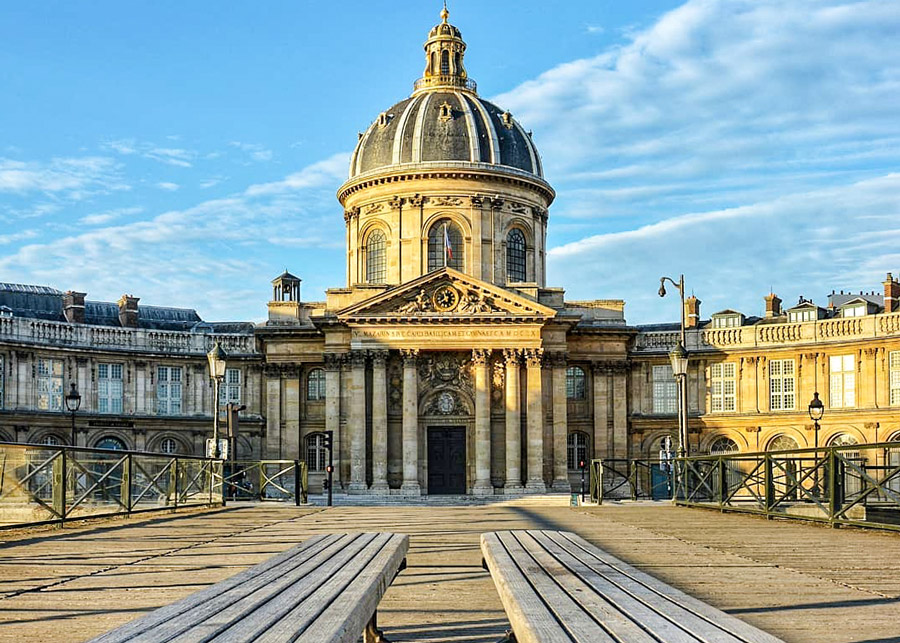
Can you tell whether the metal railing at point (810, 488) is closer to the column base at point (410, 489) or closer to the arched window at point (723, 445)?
the column base at point (410, 489)

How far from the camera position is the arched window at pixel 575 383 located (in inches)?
2389

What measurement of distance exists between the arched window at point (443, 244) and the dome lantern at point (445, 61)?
9858 millimetres

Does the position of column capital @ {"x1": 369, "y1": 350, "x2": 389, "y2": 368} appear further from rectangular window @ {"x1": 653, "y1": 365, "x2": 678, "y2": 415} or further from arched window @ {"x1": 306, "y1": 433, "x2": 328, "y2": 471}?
rectangular window @ {"x1": 653, "y1": 365, "x2": 678, "y2": 415}

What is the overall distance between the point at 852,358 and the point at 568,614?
54.9 m

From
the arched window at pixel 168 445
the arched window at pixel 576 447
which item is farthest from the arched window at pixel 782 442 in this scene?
the arched window at pixel 168 445

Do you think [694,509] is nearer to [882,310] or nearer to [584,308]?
[584,308]

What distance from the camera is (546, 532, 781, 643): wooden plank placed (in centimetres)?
608

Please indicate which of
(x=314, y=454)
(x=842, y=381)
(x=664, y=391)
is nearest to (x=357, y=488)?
(x=314, y=454)

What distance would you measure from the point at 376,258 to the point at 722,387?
64.8 ft

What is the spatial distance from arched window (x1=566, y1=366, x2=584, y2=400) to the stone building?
0.35 feet

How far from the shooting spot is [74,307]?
64.1m

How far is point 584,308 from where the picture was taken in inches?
2403

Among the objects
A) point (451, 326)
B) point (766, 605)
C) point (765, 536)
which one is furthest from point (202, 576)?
point (451, 326)

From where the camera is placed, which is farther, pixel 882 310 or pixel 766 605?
pixel 882 310
